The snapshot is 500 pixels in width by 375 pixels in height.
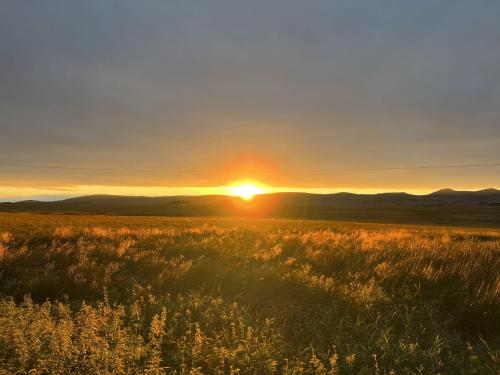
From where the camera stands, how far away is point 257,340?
511cm

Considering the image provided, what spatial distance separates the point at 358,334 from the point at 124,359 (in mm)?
3233

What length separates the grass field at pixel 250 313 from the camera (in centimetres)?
Answer: 448

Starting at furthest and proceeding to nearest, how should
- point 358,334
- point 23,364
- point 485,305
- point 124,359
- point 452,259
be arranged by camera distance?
point 452,259, point 485,305, point 358,334, point 124,359, point 23,364

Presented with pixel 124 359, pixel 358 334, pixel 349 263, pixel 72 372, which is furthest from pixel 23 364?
pixel 349 263

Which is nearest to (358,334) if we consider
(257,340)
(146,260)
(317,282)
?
(257,340)

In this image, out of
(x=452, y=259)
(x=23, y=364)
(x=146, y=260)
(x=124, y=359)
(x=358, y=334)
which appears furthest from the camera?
(x=146, y=260)

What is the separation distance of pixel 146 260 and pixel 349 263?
5.51m

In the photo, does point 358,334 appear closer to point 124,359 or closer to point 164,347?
point 164,347

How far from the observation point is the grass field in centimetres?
448

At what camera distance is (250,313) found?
256 inches

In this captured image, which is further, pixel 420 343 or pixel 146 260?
pixel 146 260

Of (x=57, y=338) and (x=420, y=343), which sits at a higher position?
(x=57, y=338)

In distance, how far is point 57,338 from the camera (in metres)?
4.59

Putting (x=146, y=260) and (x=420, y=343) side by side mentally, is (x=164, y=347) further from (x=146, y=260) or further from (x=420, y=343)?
(x=146, y=260)
